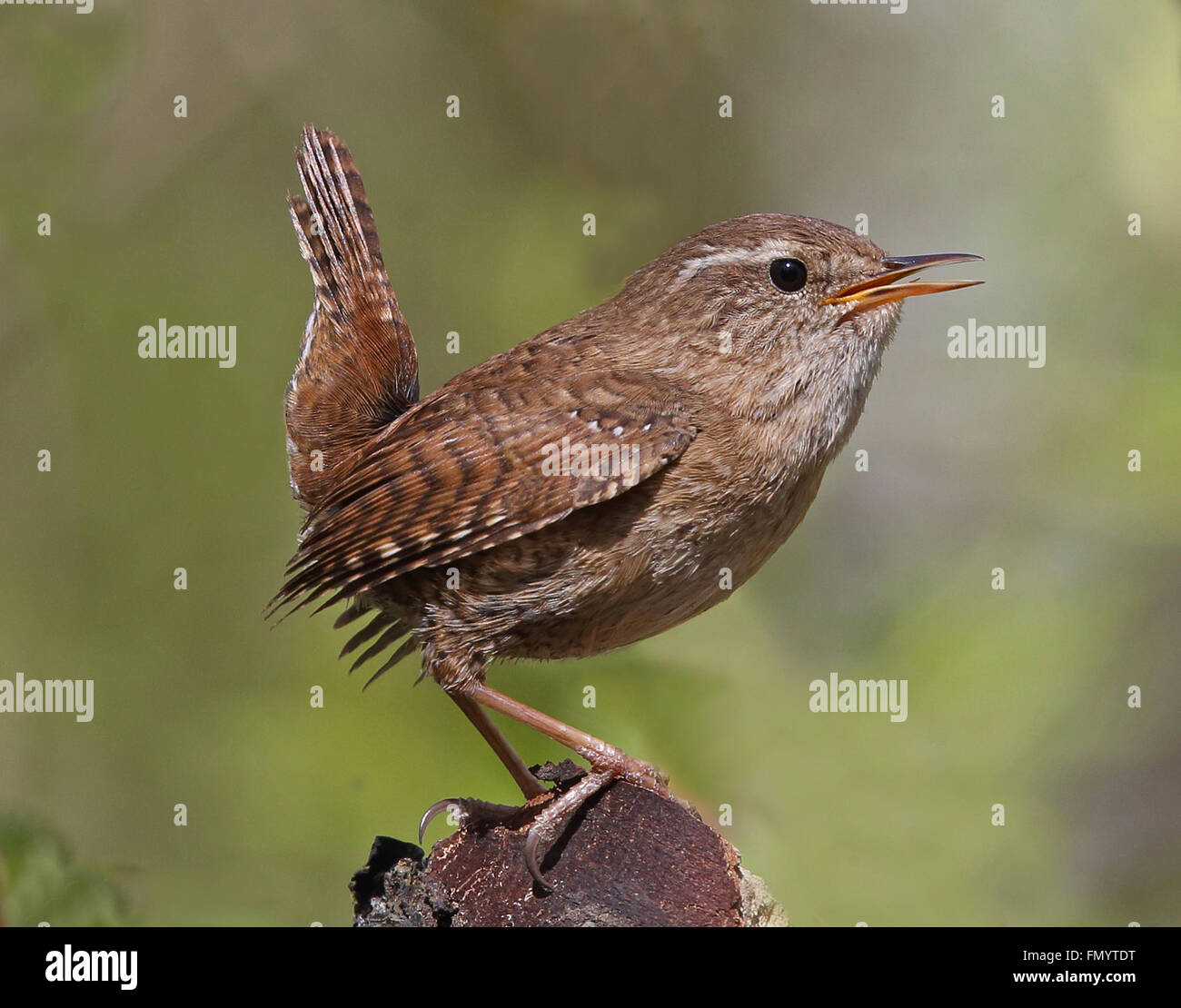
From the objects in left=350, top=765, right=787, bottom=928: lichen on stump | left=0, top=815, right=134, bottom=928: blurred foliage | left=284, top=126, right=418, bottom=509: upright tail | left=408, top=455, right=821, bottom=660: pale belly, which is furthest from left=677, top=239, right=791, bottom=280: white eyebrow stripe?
left=0, top=815, right=134, bottom=928: blurred foliage

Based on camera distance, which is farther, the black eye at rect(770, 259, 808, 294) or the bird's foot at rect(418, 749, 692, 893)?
the black eye at rect(770, 259, 808, 294)

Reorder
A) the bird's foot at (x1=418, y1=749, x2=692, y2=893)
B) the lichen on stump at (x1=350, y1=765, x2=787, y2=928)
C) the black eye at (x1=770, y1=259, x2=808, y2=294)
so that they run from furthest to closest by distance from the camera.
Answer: the black eye at (x1=770, y1=259, x2=808, y2=294)
the bird's foot at (x1=418, y1=749, x2=692, y2=893)
the lichen on stump at (x1=350, y1=765, x2=787, y2=928)

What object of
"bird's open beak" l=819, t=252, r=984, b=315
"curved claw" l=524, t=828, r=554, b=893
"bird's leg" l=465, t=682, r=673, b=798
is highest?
"bird's open beak" l=819, t=252, r=984, b=315

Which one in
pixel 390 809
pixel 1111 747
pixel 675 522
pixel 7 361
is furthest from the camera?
pixel 7 361

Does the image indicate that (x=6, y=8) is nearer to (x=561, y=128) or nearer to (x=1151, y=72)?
(x=561, y=128)

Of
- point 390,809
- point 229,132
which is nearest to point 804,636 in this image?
point 390,809

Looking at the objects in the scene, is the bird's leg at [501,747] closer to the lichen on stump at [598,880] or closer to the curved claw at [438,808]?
the curved claw at [438,808]

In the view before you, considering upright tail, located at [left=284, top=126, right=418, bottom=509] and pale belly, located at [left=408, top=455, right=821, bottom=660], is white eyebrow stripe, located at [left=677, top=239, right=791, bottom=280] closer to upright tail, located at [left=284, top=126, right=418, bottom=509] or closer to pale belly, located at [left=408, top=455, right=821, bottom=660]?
pale belly, located at [left=408, top=455, right=821, bottom=660]
